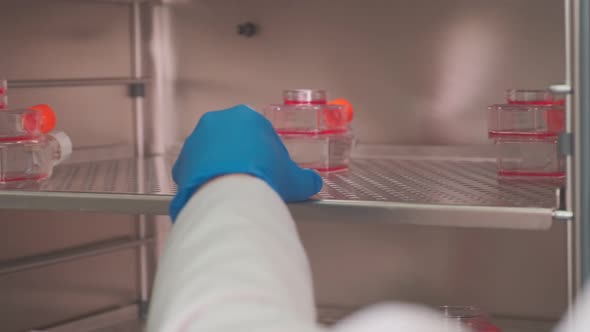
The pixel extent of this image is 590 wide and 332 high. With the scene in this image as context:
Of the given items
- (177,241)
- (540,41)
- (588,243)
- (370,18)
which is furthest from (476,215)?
(370,18)

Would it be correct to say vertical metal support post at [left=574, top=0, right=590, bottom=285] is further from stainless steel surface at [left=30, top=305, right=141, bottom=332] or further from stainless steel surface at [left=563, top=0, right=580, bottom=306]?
stainless steel surface at [left=30, top=305, right=141, bottom=332]

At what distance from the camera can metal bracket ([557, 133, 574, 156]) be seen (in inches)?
46.0

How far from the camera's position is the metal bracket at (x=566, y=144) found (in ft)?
3.83

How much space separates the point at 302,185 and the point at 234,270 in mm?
667

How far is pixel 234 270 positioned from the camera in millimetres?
626

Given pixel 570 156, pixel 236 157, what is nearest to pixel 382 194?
pixel 570 156

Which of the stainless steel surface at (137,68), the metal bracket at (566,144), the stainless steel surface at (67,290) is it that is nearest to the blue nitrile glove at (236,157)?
the metal bracket at (566,144)

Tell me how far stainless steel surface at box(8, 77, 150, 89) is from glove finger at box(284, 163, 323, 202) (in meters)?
0.82

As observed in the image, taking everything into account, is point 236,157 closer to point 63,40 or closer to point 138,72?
point 63,40

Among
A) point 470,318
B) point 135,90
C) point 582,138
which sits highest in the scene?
point 135,90

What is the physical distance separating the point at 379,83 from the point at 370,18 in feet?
0.49

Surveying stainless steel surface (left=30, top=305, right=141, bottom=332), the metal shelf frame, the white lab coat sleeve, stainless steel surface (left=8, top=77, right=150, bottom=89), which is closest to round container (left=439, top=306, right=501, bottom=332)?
the metal shelf frame

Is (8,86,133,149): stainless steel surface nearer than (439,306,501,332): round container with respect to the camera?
No

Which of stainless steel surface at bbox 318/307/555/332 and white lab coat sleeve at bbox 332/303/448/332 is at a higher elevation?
white lab coat sleeve at bbox 332/303/448/332
